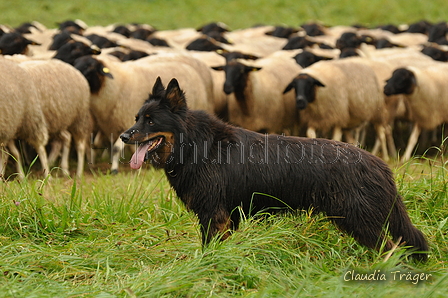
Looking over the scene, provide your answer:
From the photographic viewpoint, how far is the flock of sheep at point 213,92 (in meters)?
7.49

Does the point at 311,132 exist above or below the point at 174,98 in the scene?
below

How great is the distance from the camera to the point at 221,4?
27.1 m

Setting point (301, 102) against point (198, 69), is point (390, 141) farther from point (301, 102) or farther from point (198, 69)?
point (198, 69)

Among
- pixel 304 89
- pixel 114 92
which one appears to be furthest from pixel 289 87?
pixel 114 92

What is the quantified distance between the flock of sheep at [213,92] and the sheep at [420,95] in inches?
0.6

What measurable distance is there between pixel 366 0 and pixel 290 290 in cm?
2542

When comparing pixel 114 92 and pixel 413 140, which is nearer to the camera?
pixel 114 92

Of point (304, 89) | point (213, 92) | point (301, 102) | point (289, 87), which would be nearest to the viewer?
point (301, 102)

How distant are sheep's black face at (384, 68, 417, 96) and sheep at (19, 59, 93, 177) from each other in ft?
14.4

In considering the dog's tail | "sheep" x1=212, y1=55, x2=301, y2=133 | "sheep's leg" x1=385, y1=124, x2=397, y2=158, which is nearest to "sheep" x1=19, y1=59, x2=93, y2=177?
"sheep" x1=212, y1=55, x2=301, y2=133

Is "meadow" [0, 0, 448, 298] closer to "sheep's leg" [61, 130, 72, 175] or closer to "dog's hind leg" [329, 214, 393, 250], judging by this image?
"dog's hind leg" [329, 214, 393, 250]

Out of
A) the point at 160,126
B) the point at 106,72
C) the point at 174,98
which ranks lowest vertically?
the point at 106,72

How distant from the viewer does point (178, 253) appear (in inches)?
160

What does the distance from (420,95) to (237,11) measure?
59.1 feet
